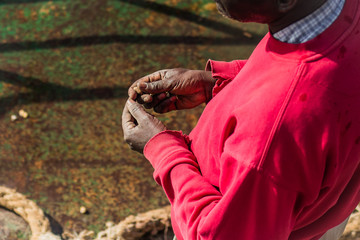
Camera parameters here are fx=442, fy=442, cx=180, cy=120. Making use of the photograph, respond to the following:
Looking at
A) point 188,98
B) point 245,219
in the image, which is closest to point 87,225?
point 188,98

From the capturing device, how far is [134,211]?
275 centimetres

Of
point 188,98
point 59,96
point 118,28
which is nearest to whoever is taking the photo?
point 188,98

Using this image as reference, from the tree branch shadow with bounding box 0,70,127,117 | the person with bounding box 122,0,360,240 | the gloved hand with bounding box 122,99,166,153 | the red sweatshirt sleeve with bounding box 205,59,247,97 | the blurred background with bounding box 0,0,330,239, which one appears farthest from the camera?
the tree branch shadow with bounding box 0,70,127,117

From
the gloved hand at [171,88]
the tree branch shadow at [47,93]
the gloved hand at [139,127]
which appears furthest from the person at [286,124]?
the tree branch shadow at [47,93]

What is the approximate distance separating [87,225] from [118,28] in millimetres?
1984

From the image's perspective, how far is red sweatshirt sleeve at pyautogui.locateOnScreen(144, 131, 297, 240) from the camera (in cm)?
90

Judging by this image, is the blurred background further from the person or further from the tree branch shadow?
the person

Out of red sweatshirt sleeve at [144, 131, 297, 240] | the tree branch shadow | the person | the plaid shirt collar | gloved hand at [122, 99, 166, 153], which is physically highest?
the plaid shirt collar

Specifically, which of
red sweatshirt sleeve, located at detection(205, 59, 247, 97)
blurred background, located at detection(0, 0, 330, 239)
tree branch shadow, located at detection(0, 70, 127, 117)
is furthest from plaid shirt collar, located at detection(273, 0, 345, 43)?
tree branch shadow, located at detection(0, 70, 127, 117)

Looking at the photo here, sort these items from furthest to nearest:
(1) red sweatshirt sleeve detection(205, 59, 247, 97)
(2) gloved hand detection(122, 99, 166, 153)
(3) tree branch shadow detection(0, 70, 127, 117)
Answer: (3) tree branch shadow detection(0, 70, 127, 117) → (1) red sweatshirt sleeve detection(205, 59, 247, 97) → (2) gloved hand detection(122, 99, 166, 153)

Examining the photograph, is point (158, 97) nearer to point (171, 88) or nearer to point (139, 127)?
point (171, 88)

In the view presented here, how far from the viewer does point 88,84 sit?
3.54 meters

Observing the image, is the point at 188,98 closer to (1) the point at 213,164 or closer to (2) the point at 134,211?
(1) the point at 213,164

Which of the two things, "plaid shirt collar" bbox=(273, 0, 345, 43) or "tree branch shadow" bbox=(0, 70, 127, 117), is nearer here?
"plaid shirt collar" bbox=(273, 0, 345, 43)
